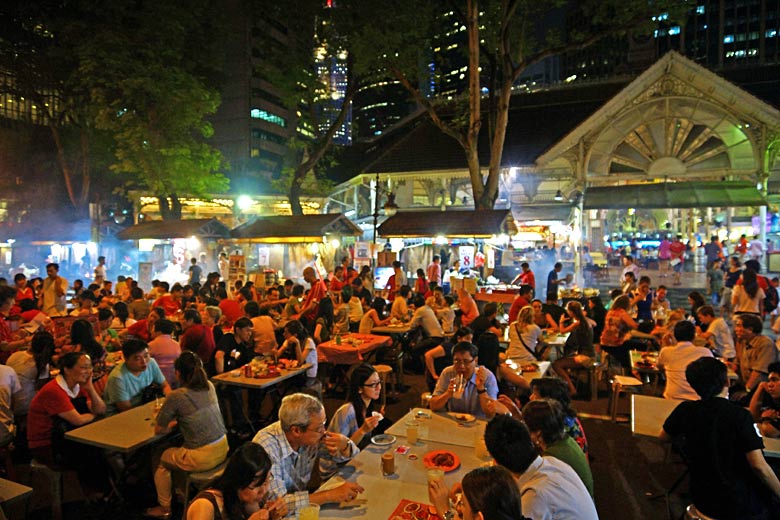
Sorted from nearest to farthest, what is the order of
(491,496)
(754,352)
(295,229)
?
1. (491,496)
2. (754,352)
3. (295,229)

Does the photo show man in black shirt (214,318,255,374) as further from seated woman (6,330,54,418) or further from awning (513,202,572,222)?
awning (513,202,572,222)

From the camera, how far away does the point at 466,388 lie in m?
5.02

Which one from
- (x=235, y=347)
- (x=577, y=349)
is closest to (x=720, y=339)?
(x=577, y=349)

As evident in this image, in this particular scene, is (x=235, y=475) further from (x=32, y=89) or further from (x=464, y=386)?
(x=32, y=89)

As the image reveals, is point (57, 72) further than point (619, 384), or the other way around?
point (57, 72)

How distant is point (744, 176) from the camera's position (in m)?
16.5

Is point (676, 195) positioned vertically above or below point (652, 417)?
above

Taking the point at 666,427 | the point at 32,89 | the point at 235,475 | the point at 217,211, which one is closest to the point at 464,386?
the point at 666,427

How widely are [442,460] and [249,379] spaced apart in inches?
131

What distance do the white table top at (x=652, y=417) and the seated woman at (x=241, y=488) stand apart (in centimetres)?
348

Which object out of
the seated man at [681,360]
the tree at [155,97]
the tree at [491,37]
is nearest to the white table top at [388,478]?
the seated man at [681,360]

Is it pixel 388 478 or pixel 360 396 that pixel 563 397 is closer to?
pixel 388 478

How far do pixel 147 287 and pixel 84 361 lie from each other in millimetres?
13392

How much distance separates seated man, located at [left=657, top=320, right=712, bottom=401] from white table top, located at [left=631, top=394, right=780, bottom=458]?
32 centimetres
